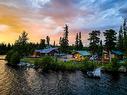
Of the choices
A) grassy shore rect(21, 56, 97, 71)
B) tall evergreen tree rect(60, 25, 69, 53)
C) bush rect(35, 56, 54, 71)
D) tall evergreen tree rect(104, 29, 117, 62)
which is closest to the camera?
grassy shore rect(21, 56, 97, 71)

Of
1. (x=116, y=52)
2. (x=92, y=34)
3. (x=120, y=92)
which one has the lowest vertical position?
(x=120, y=92)

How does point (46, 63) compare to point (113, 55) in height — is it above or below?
below

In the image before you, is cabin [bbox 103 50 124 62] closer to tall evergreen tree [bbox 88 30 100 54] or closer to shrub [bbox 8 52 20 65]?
tall evergreen tree [bbox 88 30 100 54]

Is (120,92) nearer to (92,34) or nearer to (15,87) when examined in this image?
(15,87)

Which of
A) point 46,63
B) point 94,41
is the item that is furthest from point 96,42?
point 46,63

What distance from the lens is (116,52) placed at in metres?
150

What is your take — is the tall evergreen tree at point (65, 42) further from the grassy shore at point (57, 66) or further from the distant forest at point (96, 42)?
the grassy shore at point (57, 66)

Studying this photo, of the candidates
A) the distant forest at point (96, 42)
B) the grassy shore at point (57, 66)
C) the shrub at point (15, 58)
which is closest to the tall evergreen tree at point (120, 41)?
the distant forest at point (96, 42)

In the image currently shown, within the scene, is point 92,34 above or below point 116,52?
above

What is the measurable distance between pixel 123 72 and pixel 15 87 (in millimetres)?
58826

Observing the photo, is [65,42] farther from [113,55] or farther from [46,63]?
[46,63]

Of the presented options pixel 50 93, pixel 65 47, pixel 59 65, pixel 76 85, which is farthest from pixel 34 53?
pixel 50 93

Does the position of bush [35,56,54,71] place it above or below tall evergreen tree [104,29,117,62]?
below

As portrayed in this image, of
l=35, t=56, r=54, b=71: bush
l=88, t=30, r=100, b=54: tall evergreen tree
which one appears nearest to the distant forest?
l=88, t=30, r=100, b=54: tall evergreen tree
